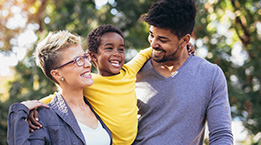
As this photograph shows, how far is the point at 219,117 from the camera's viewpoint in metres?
2.23

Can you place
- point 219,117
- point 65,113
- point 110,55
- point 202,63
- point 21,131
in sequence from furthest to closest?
point 202,63 < point 110,55 < point 219,117 < point 65,113 < point 21,131

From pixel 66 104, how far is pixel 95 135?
0.89ft

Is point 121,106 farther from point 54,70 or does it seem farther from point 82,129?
point 54,70

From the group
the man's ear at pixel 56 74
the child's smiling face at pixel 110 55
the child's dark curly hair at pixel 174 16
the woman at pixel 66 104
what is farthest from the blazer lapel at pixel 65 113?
the child's dark curly hair at pixel 174 16

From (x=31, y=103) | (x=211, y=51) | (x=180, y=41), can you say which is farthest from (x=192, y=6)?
(x=211, y=51)

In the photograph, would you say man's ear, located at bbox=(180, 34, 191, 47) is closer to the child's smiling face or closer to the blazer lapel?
the child's smiling face

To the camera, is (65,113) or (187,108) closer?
(65,113)

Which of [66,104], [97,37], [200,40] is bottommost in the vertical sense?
[200,40]

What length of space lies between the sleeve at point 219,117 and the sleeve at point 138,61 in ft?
2.06

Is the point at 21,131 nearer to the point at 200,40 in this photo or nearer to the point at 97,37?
the point at 97,37

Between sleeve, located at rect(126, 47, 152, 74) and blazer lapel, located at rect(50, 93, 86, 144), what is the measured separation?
0.72m

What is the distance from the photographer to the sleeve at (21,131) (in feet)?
5.58

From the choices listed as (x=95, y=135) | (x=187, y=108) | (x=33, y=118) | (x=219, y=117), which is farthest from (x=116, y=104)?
(x=219, y=117)

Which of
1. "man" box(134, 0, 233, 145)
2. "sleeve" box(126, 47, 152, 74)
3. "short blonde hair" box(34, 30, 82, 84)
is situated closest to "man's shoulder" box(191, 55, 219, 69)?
"man" box(134, 0, 233, 145)
